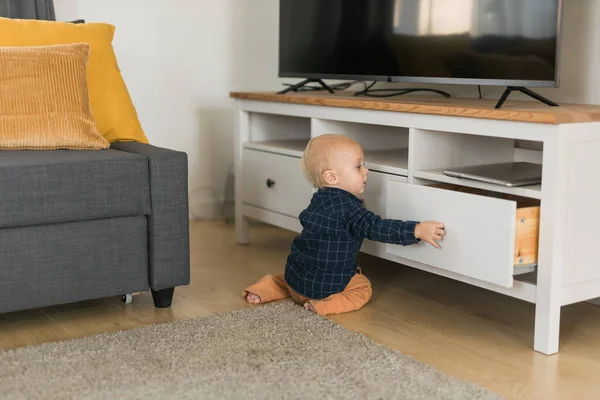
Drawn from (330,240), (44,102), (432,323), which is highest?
(44,102)

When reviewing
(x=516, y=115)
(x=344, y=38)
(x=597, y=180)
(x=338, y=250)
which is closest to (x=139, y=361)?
(x=338, y=250)

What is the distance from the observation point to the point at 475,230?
2.05m

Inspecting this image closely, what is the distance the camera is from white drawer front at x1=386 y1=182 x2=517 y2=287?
198 centimetres

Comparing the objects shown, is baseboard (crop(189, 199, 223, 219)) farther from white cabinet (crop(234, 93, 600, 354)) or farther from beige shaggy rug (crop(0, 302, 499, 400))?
beige shaggy rug (crop(0, 302, 499, 400))

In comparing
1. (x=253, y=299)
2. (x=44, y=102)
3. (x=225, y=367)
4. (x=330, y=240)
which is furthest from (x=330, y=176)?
(x=44, y=102)

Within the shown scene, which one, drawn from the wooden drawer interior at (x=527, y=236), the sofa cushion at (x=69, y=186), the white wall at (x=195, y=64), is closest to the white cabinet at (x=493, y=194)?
the wooden drawer interior at (x=527, y=236)

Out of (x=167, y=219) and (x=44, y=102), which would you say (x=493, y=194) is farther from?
(x=44, y=102)

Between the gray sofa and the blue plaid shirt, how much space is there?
13.4 inches

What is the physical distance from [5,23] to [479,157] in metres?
1.47

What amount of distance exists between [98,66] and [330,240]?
0.93 m

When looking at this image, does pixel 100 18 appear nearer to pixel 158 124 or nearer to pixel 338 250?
pixel 158 124

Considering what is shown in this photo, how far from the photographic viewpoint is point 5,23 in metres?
2.50

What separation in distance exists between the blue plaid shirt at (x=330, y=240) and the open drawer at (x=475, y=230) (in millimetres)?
123

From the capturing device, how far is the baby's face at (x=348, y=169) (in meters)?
2.32
